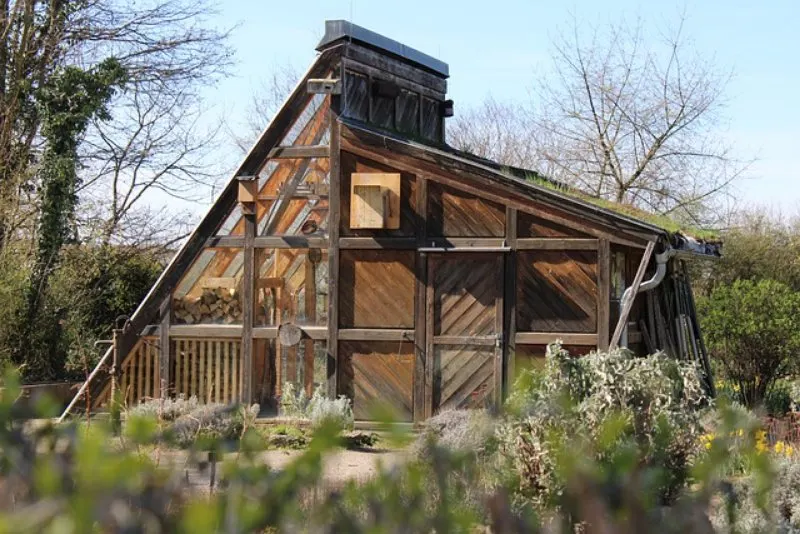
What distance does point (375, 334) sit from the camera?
14.5m

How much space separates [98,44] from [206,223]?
9.27 meters

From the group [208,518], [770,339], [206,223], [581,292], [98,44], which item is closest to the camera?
[208,518]

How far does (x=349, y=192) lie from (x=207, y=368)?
310 centimetres

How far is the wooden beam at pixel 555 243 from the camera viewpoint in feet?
45.1

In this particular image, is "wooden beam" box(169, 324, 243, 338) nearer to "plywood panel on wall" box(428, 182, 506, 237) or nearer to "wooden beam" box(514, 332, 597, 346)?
"plywood panel on wall" box(428, 182, 506, 237)

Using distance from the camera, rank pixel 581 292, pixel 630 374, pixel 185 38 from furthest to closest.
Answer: pixel 185 38, pixel 581 292, pixel 630 374

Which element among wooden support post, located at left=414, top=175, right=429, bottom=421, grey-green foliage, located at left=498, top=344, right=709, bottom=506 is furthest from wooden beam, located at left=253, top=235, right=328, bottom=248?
grey-green foliage, located at left=498, top=344, right=709, bottom=506

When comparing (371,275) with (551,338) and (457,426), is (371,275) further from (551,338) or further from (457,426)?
(457,426)

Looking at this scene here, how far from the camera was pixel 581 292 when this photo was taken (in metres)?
13.8

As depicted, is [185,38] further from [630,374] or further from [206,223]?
[630,374]

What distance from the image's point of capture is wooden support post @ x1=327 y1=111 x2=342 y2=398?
576 inches

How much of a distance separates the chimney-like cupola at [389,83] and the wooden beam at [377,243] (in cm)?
174

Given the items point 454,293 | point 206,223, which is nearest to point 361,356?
point 454,293

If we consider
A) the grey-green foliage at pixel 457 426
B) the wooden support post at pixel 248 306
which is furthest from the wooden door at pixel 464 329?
the wooden support post at pixel 248 306
